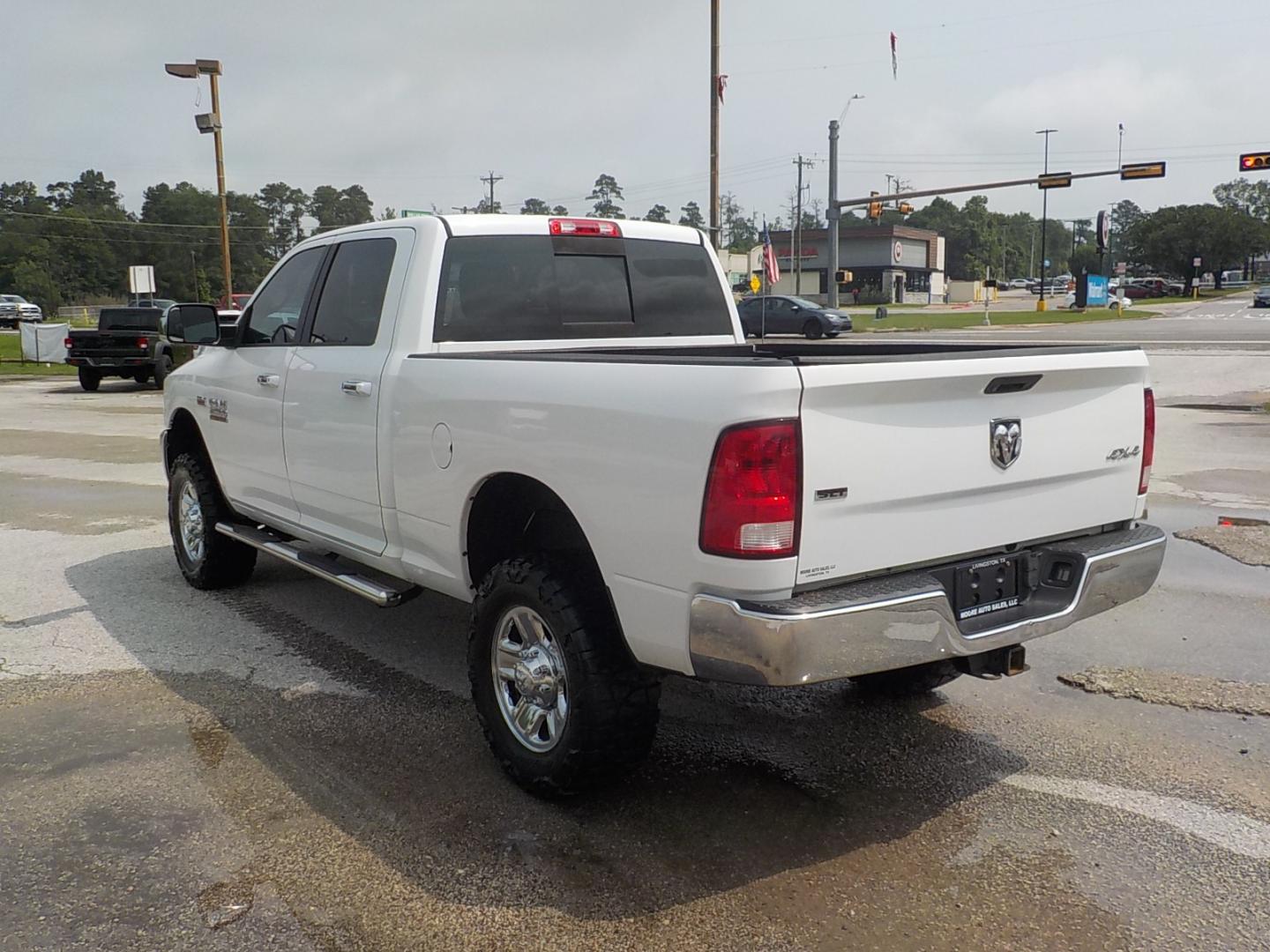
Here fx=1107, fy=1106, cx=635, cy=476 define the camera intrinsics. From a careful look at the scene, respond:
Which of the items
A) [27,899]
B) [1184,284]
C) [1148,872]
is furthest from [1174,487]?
[1184,284]

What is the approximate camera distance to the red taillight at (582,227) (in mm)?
5008

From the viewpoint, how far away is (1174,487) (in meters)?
9.72

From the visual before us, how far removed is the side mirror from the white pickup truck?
100 centimetres

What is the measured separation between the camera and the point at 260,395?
5.58 m

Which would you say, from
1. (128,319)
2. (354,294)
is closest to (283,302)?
(354,294)

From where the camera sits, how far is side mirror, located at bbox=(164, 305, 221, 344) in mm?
6070

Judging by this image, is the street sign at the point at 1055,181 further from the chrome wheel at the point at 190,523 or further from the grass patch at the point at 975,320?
the chrome wheel at the point at 190,523

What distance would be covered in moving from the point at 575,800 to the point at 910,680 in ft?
5.59

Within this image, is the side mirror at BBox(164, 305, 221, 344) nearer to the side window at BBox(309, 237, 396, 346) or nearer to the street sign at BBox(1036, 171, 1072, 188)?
the side window at BBox(309, 237, 396, 346)

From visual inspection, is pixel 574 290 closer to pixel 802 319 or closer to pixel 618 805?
pixel 618 805

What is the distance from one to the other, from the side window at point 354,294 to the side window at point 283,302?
0.24 metres

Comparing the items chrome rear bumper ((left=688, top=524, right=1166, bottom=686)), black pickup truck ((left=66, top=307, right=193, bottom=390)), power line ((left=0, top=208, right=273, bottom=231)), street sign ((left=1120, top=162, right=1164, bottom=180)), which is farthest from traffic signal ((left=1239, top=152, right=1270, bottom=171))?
power line ((left=0, top=208, right=273, bottom=231))

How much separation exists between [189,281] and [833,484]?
11404cm

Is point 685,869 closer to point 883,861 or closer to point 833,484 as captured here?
point 883,861
